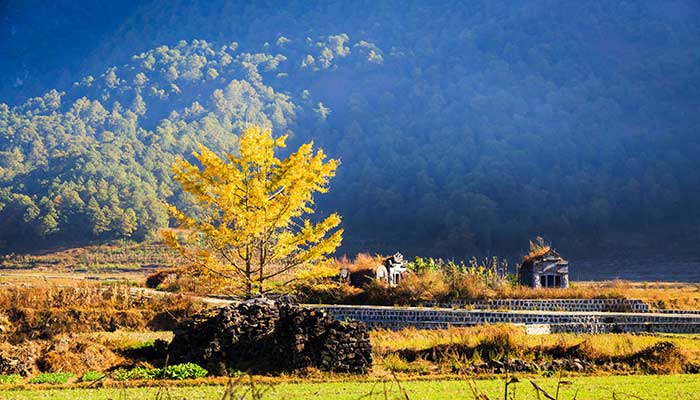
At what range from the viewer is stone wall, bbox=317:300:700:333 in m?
29.2

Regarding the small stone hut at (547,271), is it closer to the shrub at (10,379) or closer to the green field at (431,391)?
the green field at (431,391)

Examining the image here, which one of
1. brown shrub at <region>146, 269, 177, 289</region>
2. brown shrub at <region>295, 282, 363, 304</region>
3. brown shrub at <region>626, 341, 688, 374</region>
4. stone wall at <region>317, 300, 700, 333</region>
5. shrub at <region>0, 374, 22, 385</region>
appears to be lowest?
shrub at <region>0, 374, 22, 385</region>

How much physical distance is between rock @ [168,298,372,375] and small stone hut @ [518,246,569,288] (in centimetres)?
2601

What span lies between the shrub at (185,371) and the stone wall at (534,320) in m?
12.9

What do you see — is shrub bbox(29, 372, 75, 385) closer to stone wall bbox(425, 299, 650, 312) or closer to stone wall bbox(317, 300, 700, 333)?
stone wall bbox(317, 300, 700, 333)

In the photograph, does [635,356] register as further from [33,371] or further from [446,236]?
[446,236]

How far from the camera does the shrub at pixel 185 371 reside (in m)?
16.2

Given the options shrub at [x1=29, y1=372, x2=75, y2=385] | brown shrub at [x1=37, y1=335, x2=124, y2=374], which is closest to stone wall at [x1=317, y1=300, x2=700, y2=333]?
brown shrub at [x1=37, y1=335, x2=124, y2=374]

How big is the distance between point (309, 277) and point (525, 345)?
10.3 metres

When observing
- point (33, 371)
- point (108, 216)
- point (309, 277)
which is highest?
point (108, 216)

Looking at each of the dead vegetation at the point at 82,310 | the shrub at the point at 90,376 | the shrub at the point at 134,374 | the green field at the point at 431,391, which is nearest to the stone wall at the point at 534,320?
the dead vegetation at the point at 82,310

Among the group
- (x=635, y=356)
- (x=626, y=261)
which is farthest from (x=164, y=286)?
(x=626, y=261)

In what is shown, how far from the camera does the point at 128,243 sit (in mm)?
117500

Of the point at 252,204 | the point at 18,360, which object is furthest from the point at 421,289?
the point at 18,360
